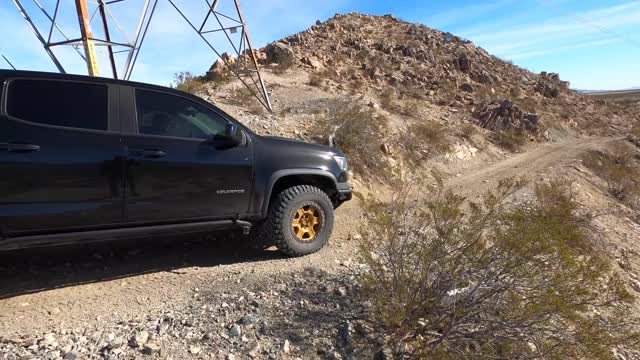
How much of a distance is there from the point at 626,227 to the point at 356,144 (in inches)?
240

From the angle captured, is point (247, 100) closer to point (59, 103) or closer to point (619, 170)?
point (59, 103)

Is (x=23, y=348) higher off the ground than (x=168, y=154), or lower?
lower

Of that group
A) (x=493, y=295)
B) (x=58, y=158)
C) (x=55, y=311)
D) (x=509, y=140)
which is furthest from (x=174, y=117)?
(x=509, y=140)

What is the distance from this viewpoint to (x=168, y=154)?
13.0 feet

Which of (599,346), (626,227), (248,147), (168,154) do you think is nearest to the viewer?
(599,346)

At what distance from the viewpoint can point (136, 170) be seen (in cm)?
379

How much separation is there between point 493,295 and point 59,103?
379 centimetres

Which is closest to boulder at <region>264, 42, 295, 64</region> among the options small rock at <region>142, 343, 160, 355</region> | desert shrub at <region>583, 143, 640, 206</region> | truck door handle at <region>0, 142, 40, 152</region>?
desert shrub at <region>583, 143, 640, 206</region>

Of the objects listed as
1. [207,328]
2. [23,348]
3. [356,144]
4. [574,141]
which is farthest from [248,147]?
[574,141]

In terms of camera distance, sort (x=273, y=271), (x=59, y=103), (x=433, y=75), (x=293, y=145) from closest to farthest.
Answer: (x=59, y=103) < (x=273, y=271) < (x=293, y=145) < (x=433, y=75)

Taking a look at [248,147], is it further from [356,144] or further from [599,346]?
[356,144]

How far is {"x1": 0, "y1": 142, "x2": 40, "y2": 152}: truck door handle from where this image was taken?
3.21 meters

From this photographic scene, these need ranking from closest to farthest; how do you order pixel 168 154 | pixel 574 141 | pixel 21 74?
pixel 21 74 < pixel 168 154 < pixel 574 141

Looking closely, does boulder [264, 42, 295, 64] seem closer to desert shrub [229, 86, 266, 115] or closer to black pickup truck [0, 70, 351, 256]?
desert shrub [229, 86, 266, 115]
